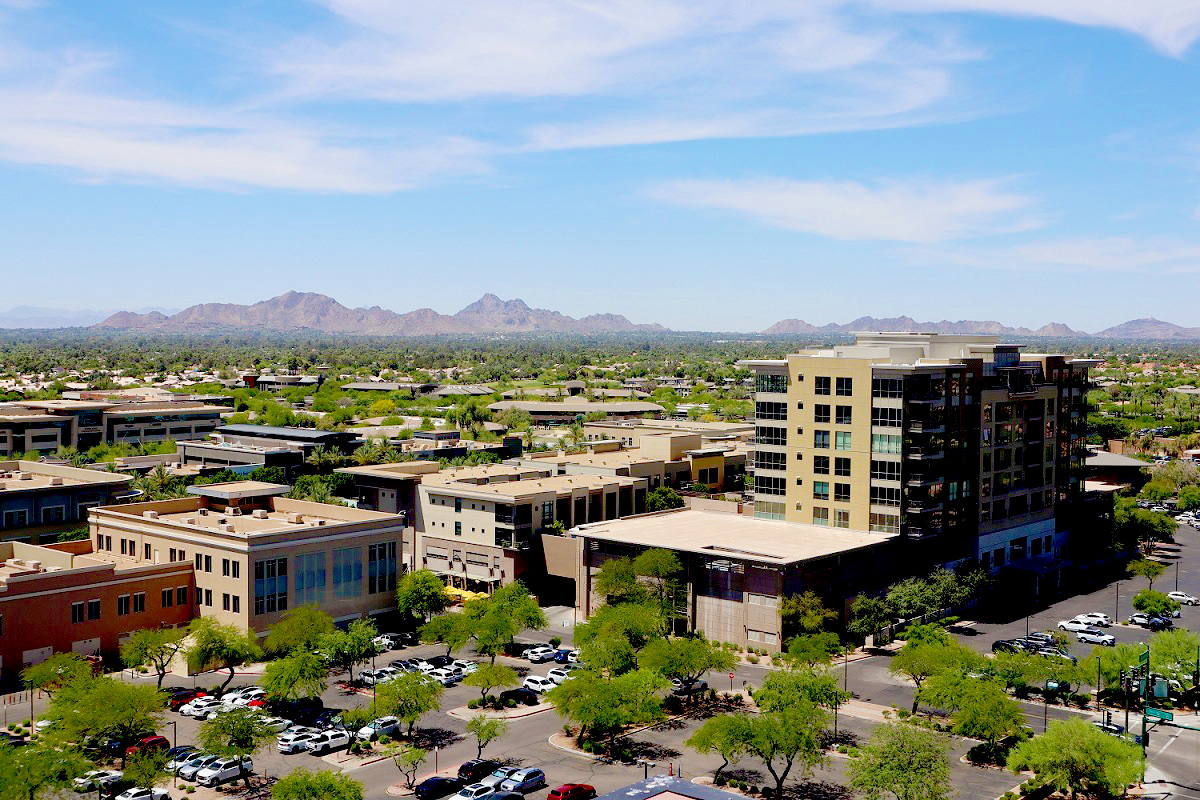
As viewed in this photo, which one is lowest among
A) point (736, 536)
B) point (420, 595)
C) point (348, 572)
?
point (420, 595)

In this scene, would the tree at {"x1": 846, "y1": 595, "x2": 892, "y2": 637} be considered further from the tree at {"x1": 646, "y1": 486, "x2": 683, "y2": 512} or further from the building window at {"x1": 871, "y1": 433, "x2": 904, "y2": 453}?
the tree at {"x1": 646, "y1": 486, "x2": 683, "y2": 512}

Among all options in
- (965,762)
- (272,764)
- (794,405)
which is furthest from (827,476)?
(272,764)

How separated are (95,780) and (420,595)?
33.4 m

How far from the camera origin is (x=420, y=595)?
264 feet

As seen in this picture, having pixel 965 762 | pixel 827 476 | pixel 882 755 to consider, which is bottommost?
pixel 965 762

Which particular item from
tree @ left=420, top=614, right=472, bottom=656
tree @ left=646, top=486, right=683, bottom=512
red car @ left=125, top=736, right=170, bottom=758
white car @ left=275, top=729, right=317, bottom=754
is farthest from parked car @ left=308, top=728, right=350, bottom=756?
tree @ left=646, top=486, right=683, bottom=512

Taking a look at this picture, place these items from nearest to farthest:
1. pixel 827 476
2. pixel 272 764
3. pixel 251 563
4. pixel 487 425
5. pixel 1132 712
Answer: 1. pixel 272 764
2. pixel 1132 712
3. pixel 251 563
4. pixel 827 476
5. pixel 487 425

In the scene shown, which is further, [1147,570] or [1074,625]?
[1147,570]

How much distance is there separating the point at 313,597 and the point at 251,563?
5.46 metres

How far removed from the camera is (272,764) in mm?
54312

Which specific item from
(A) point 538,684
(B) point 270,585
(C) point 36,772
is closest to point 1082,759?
(A) point 538,684

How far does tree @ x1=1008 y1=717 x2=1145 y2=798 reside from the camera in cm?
4925

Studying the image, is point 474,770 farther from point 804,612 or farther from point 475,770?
point 804,612

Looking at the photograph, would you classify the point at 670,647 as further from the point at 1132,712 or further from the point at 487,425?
the point at 487,425
